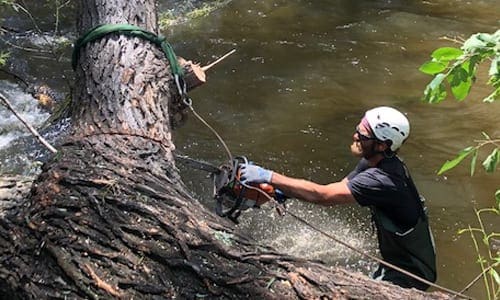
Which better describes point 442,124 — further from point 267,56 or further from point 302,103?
point 267,56

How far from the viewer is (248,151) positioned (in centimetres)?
659

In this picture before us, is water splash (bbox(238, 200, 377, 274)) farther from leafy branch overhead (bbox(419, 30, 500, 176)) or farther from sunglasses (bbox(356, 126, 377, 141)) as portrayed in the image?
leafy branch overhead (bbox(419, 30, 500, 176))

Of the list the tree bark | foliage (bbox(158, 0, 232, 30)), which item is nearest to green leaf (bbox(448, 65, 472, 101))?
the tree bark

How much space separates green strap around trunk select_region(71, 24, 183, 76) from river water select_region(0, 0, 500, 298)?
1877 millimetres

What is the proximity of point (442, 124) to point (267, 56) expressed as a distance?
8.37ft

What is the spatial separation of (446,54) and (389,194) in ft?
4.89

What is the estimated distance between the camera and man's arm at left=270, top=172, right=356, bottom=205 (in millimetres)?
3785

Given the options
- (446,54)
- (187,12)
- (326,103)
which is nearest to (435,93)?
(446,54)

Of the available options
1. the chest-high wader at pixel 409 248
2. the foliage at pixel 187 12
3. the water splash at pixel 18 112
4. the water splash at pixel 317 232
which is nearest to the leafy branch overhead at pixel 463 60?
the chest-high wader at pixel 409 248

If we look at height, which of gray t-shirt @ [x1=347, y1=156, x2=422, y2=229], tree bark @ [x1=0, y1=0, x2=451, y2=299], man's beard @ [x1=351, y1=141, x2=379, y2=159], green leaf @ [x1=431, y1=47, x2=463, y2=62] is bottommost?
gray t-shirt @ [x1=347, y1=156, x2=422, y2=229]

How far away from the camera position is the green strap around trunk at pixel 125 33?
13.3 feet

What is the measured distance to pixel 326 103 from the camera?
7.52 meters

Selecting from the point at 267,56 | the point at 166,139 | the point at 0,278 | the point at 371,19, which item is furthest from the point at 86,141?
the point at 371,19

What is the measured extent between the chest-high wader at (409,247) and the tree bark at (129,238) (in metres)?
1.26
